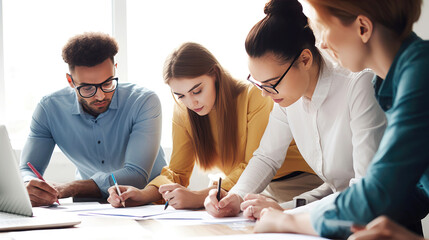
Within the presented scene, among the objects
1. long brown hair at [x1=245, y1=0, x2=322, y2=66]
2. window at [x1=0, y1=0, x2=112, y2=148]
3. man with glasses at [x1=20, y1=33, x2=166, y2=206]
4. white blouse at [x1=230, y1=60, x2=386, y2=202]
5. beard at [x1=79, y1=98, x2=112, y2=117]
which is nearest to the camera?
white blouse at [x1=230, y1=60, x2=386, y2=202]

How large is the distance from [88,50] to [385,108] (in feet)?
5.48

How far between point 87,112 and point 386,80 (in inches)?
74.2

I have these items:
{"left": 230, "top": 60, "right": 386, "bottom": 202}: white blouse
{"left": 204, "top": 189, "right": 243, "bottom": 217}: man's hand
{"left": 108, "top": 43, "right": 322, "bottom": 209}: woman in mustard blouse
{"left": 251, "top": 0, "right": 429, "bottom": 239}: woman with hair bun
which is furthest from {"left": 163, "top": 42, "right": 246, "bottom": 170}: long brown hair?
{"left": 251, "top": 0, "right": 429, "bottom": 239}: woman with hair bun

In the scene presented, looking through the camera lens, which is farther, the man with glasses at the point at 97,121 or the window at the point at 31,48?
the window at the point at 31,48

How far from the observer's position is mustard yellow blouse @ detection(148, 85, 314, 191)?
7.00 ft

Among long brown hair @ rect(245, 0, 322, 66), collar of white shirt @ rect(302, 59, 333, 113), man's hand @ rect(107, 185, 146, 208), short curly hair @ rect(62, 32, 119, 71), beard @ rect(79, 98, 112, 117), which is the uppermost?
long brown hair @ rect(245, 0, 322, 66)

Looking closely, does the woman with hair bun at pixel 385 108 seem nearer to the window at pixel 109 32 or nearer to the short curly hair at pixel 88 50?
the short curly hair at pixel 88 50

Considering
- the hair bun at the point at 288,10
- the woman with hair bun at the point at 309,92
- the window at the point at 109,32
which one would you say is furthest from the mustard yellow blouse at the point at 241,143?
the window at the point at 109,32

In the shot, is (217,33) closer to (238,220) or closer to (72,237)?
(238,220)

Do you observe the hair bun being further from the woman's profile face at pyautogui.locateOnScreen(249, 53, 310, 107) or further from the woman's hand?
the woman's hand

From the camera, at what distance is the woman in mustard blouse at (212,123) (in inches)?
83.9

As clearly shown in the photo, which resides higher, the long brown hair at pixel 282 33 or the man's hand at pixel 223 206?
the long brown hair at pixel 282 33

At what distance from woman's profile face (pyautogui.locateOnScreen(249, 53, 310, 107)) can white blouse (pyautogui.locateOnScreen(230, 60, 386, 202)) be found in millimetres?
60

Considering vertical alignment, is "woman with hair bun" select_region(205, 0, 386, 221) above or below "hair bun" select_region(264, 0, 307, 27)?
below
